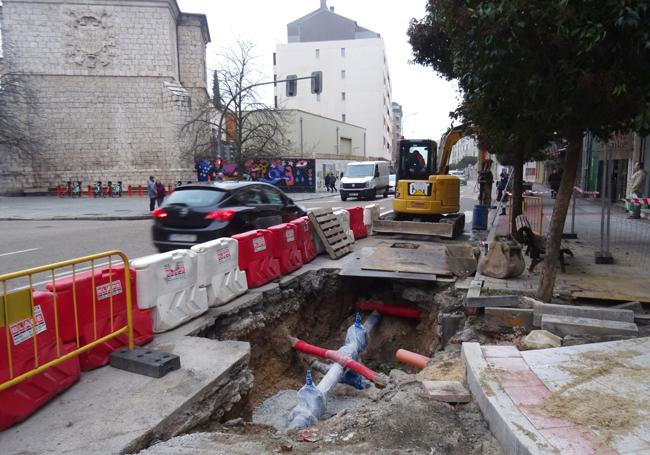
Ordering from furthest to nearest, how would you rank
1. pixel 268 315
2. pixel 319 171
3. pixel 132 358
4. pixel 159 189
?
1. pixel 319 171
2. pixel 159 189
3. pixel 268 315
4. pixel 132 358

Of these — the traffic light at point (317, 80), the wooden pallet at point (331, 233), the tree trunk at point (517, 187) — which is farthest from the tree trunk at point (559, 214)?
the traffic light at point (317, 80)

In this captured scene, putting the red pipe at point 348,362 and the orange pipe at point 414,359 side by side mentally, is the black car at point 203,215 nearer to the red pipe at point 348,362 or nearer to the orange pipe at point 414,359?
the red pipe at point 348,362

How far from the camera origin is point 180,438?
3188mm

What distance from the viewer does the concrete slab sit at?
10.0 ft

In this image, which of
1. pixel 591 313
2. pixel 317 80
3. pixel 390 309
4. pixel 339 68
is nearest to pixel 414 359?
pixel 591 313

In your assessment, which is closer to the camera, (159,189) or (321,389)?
(321,389)

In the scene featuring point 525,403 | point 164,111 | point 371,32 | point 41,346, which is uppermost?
point 371,32

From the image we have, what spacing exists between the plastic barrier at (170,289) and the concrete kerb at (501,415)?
3127mm

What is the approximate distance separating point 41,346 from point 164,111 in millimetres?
34101

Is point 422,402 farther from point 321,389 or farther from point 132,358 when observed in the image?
point 132,358

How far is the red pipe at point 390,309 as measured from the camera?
7949 millimetres

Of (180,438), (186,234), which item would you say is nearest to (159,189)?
(186,234)

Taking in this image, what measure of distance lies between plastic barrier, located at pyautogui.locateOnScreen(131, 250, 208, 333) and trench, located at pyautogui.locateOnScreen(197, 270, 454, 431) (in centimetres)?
33

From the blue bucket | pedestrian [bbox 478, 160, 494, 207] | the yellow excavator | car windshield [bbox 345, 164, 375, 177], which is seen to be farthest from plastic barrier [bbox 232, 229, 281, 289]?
car windshield [bbox 345, 164, 375, 177]
